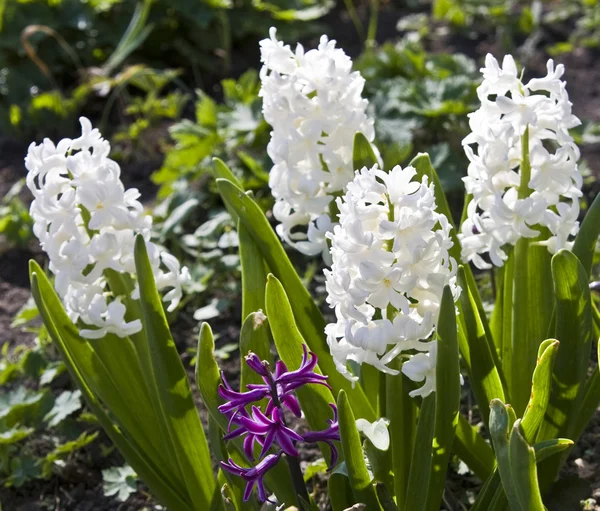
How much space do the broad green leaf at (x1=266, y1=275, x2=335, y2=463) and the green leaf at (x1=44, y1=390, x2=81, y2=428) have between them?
93 centimetres

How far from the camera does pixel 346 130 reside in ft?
5.92

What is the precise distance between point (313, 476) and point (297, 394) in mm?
607

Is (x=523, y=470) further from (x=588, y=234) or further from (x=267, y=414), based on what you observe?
(x=588, y=234)

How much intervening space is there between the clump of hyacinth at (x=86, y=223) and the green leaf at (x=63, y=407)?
0.62 meters

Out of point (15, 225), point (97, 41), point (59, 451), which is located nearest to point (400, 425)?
point (59, 451)

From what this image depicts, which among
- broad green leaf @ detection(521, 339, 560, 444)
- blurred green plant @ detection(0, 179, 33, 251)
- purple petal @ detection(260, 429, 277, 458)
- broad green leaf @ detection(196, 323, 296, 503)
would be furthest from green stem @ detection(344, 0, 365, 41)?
purple petal @ detection(260, 429, 277, 458)

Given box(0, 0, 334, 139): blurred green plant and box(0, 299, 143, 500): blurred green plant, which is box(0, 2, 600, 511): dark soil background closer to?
box(0, 299, 143, 500): blurred green plant

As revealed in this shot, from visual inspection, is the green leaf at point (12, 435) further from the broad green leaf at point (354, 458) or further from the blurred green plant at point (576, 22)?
the blurred green plant at point (576, 22)

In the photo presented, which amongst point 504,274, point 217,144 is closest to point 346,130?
point 504,274

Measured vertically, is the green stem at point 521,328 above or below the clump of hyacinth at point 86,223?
below

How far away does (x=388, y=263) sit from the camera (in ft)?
4.50

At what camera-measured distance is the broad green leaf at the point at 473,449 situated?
1815 millimetres

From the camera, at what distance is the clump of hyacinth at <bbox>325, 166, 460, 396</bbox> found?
1367 millimetres

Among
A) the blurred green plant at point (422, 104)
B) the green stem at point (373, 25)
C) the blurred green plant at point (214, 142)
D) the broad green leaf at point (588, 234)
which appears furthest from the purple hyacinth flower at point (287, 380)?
the green stem at point (373, 25)
